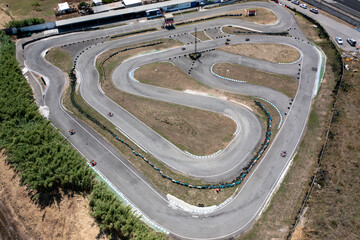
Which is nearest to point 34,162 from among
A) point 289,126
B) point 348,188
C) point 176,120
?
point 176,120

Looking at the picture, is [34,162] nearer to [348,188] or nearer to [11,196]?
[11,196]

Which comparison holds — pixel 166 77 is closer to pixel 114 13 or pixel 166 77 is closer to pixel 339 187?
pixel 114 13

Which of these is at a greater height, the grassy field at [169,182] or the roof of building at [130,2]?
the roof of building at [130,2]

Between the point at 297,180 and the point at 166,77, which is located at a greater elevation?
the point at 166,77

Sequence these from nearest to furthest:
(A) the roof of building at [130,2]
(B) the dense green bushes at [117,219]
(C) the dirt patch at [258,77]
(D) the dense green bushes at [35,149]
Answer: (B) the dense green bushes at [117,219] < (D) the dense green bushes at [35,149] < (C) the dirt patch at [258,77] < (A) the roof of building at [130,2]

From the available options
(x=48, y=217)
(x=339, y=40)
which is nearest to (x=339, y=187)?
(x=48, y=217)

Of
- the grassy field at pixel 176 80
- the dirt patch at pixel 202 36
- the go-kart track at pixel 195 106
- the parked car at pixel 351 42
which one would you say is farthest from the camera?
the dirt patch at pixel 202 36

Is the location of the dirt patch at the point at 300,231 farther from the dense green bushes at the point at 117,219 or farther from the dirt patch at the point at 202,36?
the dirt patch at the point at 202,36

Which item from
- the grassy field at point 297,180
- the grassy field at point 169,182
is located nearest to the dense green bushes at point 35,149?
the grassy field at point 169,182
